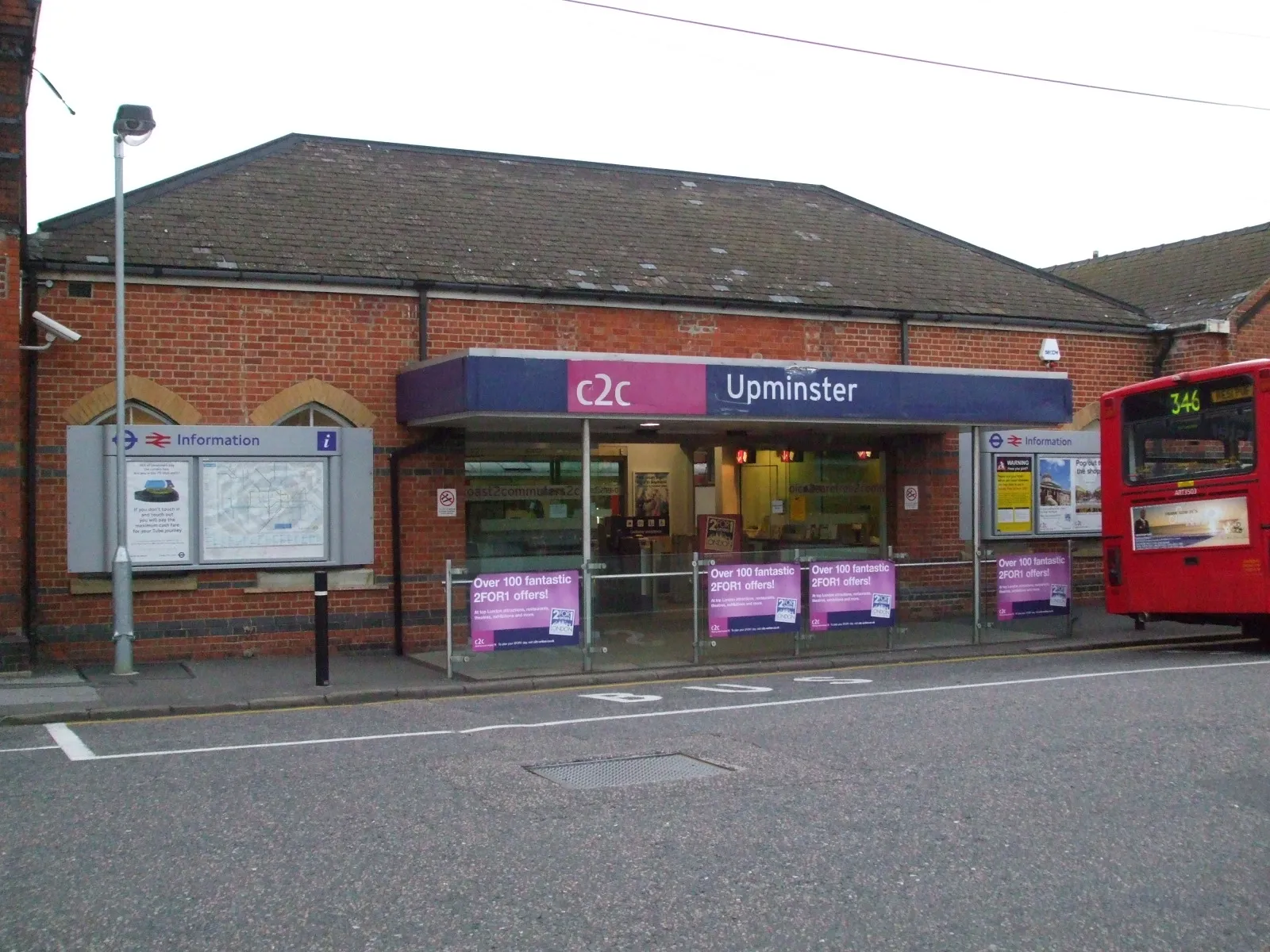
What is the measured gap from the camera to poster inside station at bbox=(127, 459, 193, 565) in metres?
14.4

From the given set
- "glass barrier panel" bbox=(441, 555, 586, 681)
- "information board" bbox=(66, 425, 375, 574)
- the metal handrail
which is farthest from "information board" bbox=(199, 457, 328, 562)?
the metal handrail

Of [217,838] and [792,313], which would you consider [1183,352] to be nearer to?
[792,313]

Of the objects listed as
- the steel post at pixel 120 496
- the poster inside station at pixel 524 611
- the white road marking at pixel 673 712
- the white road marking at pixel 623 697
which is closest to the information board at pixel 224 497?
the steel post at pixel 120 496

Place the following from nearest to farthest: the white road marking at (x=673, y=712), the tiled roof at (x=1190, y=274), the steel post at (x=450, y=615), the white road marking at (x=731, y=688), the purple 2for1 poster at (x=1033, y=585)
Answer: the white road marking at (x=673, y=712)
the white road marking at (x=731, y=688)
the steel post at (x=450, y=615)
the purple 2for1 poster at (x=1033, y=585)
the tiled roof at (x=1190, y=274)

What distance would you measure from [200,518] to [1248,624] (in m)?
12.3

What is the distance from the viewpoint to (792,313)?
18000mm

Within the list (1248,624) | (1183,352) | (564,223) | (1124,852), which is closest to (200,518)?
(564,223)

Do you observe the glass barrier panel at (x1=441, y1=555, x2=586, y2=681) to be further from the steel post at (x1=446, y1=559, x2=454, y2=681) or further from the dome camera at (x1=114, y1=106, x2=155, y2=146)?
the dome camera at (x1=114, y1=106, x2=155, y2=146)

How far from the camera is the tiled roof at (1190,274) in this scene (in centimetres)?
2139

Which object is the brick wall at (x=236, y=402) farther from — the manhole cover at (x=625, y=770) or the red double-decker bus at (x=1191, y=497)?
the red double-decker bus at (x=1191, y=497)

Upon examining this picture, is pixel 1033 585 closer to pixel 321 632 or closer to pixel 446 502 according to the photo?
pixel 446 502

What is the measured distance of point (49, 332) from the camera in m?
13.9

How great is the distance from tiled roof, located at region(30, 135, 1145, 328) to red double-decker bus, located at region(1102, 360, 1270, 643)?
3.81m

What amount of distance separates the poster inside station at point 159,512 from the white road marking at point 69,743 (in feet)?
12.5
